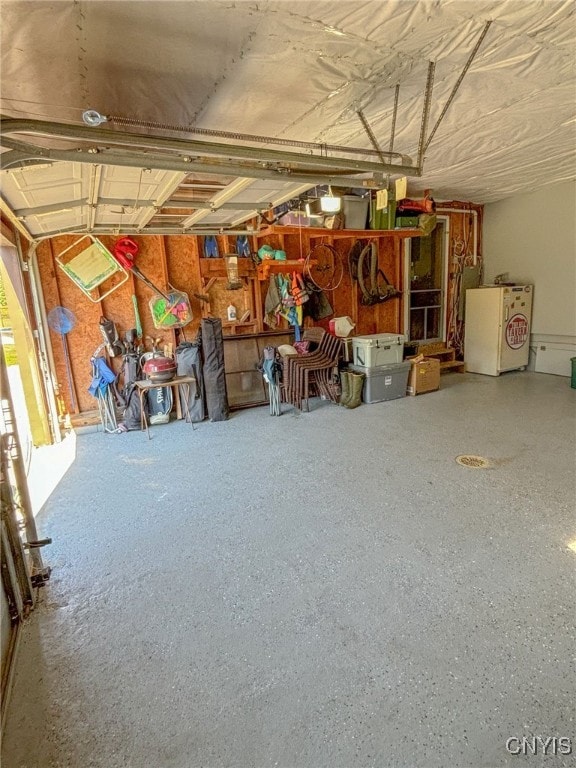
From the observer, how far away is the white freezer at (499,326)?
6.29m

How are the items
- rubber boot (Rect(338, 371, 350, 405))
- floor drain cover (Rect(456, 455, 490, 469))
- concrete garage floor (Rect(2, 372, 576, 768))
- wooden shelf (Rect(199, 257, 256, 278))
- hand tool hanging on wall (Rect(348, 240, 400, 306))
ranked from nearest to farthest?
1. concrete garage floor (Rect(2, 372, 576, 768))
2. floor drain cover (Rect(456, 455, 490, 469))
3. wooden shelf (Rect(199, 257, 256, 278))
4. rubber boot (Rect(338, 371, 350, 405))
5. hand tool hanging on wall (Rect(348, 240, 400, 306))

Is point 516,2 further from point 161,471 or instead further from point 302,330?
point 302,330

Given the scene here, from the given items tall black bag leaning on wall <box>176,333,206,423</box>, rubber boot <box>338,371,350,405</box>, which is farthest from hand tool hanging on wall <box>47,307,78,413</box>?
rubber boot <box>338,371,350,405</box>

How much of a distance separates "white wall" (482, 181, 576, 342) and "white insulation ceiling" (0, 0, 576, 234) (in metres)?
3.54

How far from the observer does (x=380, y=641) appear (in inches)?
67.7

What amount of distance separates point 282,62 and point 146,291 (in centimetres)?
365

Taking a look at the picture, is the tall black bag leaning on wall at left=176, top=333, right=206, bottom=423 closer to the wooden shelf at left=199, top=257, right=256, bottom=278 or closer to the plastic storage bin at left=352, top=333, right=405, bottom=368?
the wooden shelf at left=199, top=257, right=256, bottom=278

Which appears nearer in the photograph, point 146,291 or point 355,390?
point 146,291

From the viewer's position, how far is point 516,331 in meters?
6.46

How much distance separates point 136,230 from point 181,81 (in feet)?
9.80

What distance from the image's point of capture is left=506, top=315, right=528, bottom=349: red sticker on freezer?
6.38 m

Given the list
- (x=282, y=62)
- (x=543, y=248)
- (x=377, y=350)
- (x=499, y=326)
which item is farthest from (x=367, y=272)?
(x=282, y=62)

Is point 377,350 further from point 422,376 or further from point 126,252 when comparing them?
point 126,252

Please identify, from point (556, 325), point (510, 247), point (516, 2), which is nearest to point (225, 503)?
point (516, 2)
